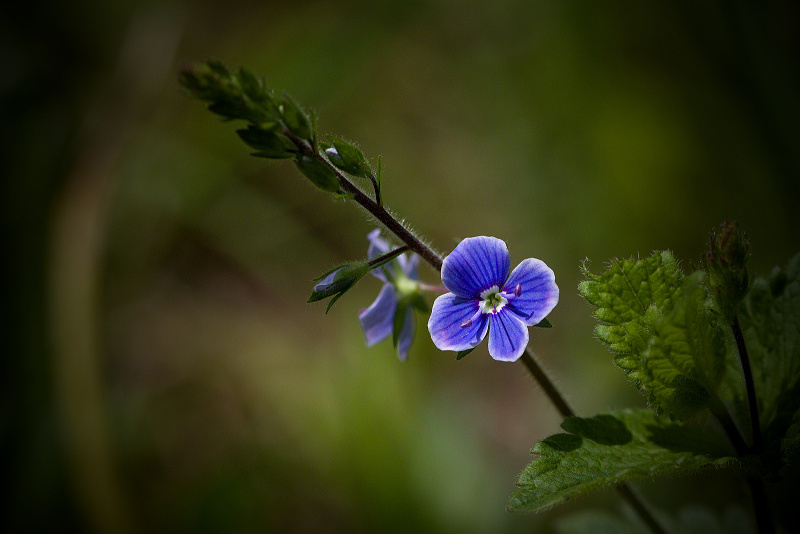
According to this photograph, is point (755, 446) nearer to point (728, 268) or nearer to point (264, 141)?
point (728, 268)

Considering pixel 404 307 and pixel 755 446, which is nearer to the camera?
pixel 755 446

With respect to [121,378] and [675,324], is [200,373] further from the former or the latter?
[675,324]

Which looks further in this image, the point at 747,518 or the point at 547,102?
the point at 547,102

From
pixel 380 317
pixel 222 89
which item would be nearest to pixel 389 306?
Answer: pixel 380 317

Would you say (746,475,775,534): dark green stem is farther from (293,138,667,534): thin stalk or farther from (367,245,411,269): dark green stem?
(367,245,411,269): dark green stem

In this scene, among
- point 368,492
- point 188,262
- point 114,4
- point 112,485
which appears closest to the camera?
point 368,492

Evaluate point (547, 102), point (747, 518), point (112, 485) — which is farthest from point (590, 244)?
point (112, 485)
